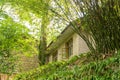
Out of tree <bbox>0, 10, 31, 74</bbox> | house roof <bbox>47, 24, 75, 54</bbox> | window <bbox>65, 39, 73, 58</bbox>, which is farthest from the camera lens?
window <bbox>65, 39, 73, 58</bbox>

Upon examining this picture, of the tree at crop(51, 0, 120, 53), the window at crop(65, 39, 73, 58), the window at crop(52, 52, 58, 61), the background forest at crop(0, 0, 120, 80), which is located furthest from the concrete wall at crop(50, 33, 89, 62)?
the tree at crop(51, 0, 120, 53)

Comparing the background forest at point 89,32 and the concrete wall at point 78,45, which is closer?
the background forest at point 89,32

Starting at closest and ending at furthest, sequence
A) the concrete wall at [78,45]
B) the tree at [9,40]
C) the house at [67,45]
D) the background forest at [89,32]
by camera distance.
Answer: the background forest at [89,32] < the concrete wall at [78,45] < the house at [67,45] < the tree at [9,40]

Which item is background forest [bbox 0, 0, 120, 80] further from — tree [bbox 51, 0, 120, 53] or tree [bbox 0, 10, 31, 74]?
tree [bbox 0, 10, 31, 74]

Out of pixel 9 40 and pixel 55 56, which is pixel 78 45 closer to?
pixel 9 40

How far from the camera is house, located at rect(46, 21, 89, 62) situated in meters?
14.0

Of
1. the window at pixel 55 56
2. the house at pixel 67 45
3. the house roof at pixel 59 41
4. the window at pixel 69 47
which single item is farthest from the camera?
the window at pixel 55 56

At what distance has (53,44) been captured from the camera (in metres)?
18.0

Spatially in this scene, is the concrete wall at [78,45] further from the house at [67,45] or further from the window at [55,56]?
the window at [55,56]

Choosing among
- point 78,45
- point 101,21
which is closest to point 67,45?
point 78,45

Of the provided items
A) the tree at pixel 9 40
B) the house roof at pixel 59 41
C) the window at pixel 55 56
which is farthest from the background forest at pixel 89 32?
the window at pixel 55 56

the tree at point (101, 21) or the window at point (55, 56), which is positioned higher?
the tree at point (101, 21)

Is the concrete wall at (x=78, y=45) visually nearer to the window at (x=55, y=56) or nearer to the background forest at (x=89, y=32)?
the background forest at (x=89, y=32)

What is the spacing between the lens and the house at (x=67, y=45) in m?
14.0
